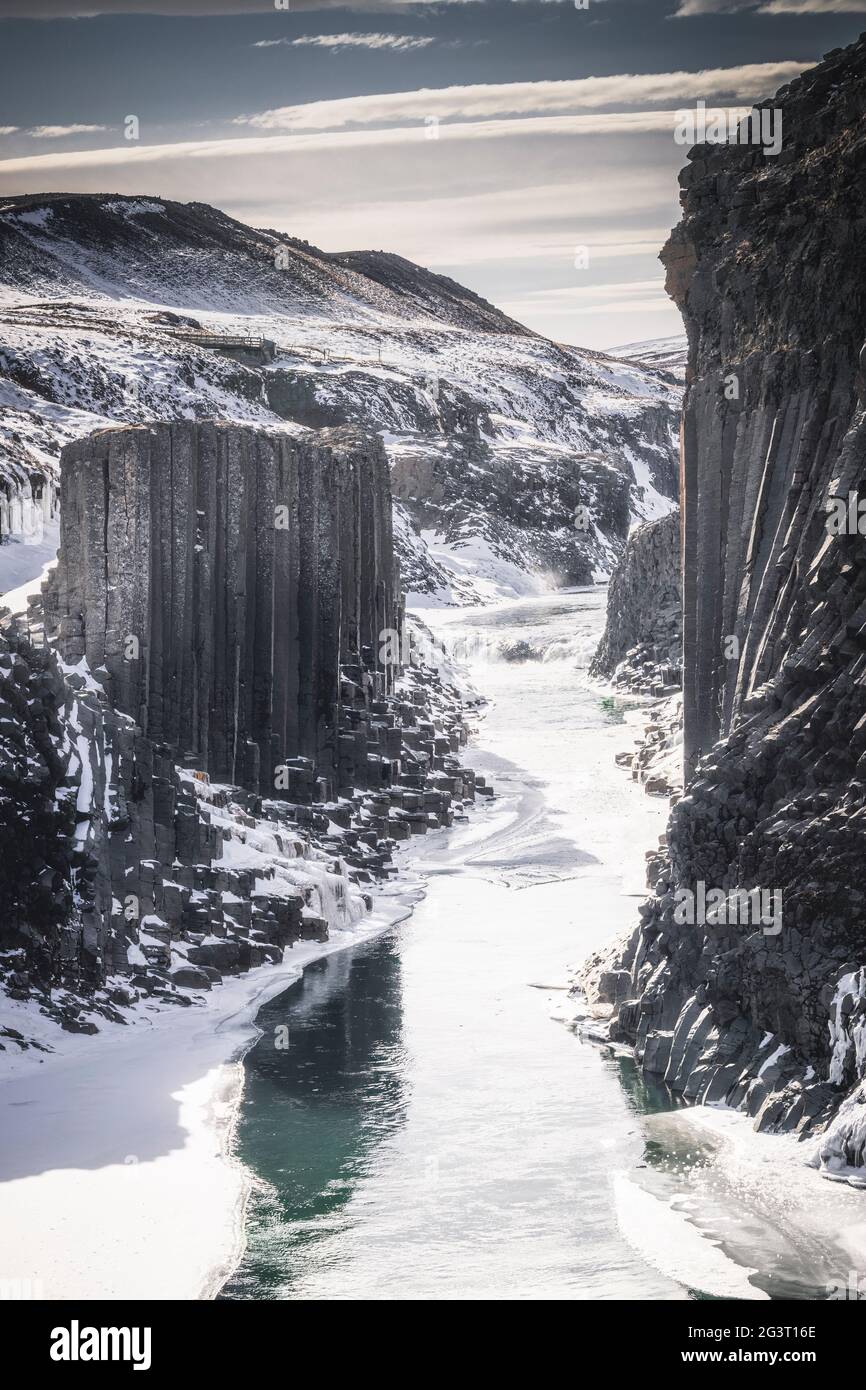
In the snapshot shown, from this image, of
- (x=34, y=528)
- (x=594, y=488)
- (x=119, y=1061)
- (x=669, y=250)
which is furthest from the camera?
(x=594, y=488)

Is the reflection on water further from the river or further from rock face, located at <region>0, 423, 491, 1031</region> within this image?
rock face, located at <region>0, 423, 491, 1031</region>

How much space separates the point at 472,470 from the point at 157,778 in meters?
97.6

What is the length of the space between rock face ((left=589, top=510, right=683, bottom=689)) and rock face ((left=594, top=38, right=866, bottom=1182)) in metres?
34.8

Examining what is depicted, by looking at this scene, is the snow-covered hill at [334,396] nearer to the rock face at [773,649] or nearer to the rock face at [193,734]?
the rock face at [193,734]

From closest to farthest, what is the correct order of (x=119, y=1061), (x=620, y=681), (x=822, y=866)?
(x=822, y=866)
(x=119, y=1061)
(x=620, y=681)

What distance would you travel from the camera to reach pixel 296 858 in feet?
125

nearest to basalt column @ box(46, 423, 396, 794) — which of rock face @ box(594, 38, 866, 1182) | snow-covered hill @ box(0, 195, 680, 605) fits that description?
snow-covered hill @ box(0, 195, 680, 605)

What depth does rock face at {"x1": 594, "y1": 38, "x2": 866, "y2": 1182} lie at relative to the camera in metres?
25.2

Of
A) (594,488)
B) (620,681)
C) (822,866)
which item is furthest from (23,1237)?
(594,488)

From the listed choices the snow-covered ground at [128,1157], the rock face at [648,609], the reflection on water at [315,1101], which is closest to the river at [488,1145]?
the reflection on water at [315,1101]

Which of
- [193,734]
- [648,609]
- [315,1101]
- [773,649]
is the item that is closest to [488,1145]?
[315,1101]

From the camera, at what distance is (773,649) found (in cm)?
3006

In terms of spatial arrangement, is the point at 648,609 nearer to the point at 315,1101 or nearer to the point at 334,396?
the point at 315,1101

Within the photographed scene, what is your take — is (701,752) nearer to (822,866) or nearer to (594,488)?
(822,866)
